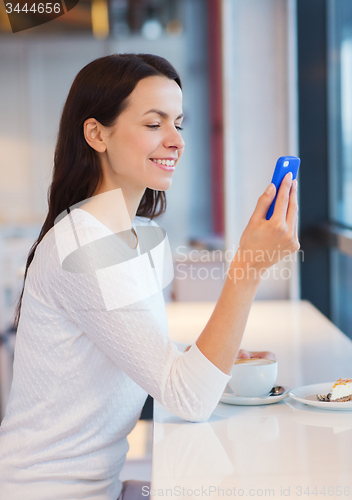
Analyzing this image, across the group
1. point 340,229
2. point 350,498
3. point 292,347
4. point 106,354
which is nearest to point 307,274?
point 340,229

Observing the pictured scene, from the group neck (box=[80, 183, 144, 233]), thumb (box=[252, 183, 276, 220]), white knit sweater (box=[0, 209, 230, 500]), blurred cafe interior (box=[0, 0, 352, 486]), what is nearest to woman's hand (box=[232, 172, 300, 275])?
thumb (box=[252, 183, 276, 220])

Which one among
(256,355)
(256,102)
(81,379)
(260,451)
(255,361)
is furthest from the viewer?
(256,102)

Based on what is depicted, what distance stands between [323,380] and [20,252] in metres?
2.31

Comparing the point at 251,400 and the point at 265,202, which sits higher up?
the point at 265,202

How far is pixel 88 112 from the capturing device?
965 millimetres

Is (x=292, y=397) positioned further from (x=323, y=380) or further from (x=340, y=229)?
(x=340, y=229)

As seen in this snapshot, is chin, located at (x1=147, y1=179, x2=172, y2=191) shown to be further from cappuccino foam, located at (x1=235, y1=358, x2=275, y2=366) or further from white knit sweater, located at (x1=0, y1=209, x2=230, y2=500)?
cappuccino foam, located at (x1=235, y1=358, x2=275, y2=366)

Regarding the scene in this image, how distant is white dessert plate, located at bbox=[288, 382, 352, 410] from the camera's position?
0.85m

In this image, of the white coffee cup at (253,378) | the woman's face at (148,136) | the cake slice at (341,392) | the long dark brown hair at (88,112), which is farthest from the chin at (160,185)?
the cake slice at (341,392)

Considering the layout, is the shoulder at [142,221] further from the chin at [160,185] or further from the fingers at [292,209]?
the fingers at [292,209]

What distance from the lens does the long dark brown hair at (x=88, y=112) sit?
94 centimetres

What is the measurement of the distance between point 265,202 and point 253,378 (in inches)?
11.9

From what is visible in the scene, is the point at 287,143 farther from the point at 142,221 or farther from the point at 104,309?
the point at 104,309

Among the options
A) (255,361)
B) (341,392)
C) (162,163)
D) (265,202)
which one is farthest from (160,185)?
(341,392)
